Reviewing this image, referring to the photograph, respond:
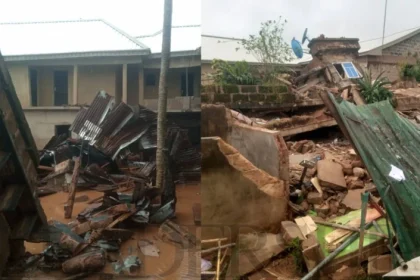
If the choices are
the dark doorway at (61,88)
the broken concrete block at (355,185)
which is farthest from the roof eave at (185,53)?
the broken concrete block at (355,185)

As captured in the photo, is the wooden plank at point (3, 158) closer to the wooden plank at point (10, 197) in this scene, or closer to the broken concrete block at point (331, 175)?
the wooden plank at point (10, 197)

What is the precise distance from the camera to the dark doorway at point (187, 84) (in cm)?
196

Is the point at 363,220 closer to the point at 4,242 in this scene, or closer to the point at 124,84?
the point at 124,84

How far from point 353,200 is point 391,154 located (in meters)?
0.55

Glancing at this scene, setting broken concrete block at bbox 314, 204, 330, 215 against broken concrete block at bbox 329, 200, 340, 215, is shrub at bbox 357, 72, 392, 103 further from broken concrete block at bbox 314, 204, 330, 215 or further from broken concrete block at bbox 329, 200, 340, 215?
broken concrete block at bbox 314, 204, 330, 215

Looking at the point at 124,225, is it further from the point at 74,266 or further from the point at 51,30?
the point at 51,30

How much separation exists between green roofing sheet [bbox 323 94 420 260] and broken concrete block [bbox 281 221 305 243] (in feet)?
1.98

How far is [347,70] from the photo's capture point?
7.89m

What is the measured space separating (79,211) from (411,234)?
1955 millimetres

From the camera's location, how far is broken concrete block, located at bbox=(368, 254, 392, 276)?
2.64 metres

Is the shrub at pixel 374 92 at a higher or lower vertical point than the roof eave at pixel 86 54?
higher

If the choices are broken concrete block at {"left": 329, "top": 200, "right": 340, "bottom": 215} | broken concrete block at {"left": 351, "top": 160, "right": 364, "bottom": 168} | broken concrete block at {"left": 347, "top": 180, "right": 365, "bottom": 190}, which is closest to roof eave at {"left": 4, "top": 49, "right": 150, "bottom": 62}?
broken concrete block at {"left": 329, "top": 200, "right": 340, "bottom": 215}

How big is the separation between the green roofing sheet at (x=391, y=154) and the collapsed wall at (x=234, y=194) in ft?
2.07

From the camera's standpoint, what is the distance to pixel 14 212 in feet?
7.18
